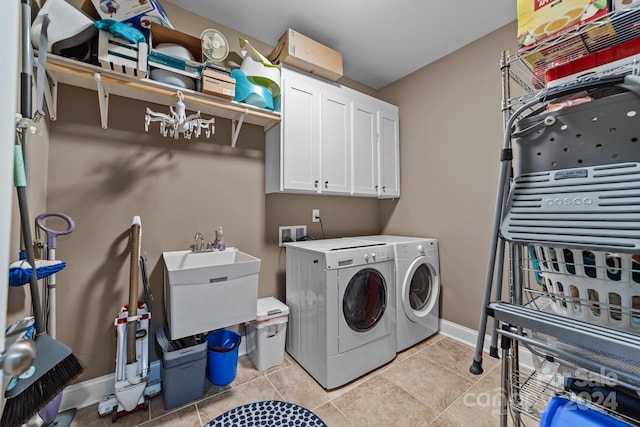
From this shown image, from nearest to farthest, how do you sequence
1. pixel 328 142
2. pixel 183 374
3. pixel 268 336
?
pixel 183 374 < pixel 268 336 < pixel 328 142

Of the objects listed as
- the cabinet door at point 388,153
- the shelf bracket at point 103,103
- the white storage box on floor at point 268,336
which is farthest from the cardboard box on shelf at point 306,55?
the white storage box on floor at point 268,336

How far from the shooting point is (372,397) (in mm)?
1663

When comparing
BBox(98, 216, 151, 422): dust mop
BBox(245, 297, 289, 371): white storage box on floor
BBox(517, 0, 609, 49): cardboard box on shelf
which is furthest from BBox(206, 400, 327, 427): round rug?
BBox(517, 0, 609, 49): cardboard box on shelf

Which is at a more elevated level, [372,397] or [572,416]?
[572,416]

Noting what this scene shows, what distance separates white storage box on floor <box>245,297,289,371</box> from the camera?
6.35 ft

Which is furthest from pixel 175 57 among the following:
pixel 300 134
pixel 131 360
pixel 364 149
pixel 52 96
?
pixel 131 360

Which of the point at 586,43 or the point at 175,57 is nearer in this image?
the point at 586,43

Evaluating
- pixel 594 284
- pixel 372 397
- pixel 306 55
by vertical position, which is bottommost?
pixel 372 397

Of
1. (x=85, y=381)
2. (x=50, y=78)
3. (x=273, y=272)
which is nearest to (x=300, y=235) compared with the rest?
(x=273, y=272)

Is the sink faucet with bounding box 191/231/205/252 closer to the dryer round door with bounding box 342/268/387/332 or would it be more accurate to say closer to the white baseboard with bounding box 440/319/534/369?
the dryer round door with bounding box 342/268/387/332

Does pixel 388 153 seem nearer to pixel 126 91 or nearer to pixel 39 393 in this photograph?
pixel 126 91

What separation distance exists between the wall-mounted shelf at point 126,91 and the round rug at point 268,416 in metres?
1.89

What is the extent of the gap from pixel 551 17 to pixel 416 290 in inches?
79.2

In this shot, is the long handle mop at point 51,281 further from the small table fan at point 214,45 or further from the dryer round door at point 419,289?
the dryer round door at point 419,289
